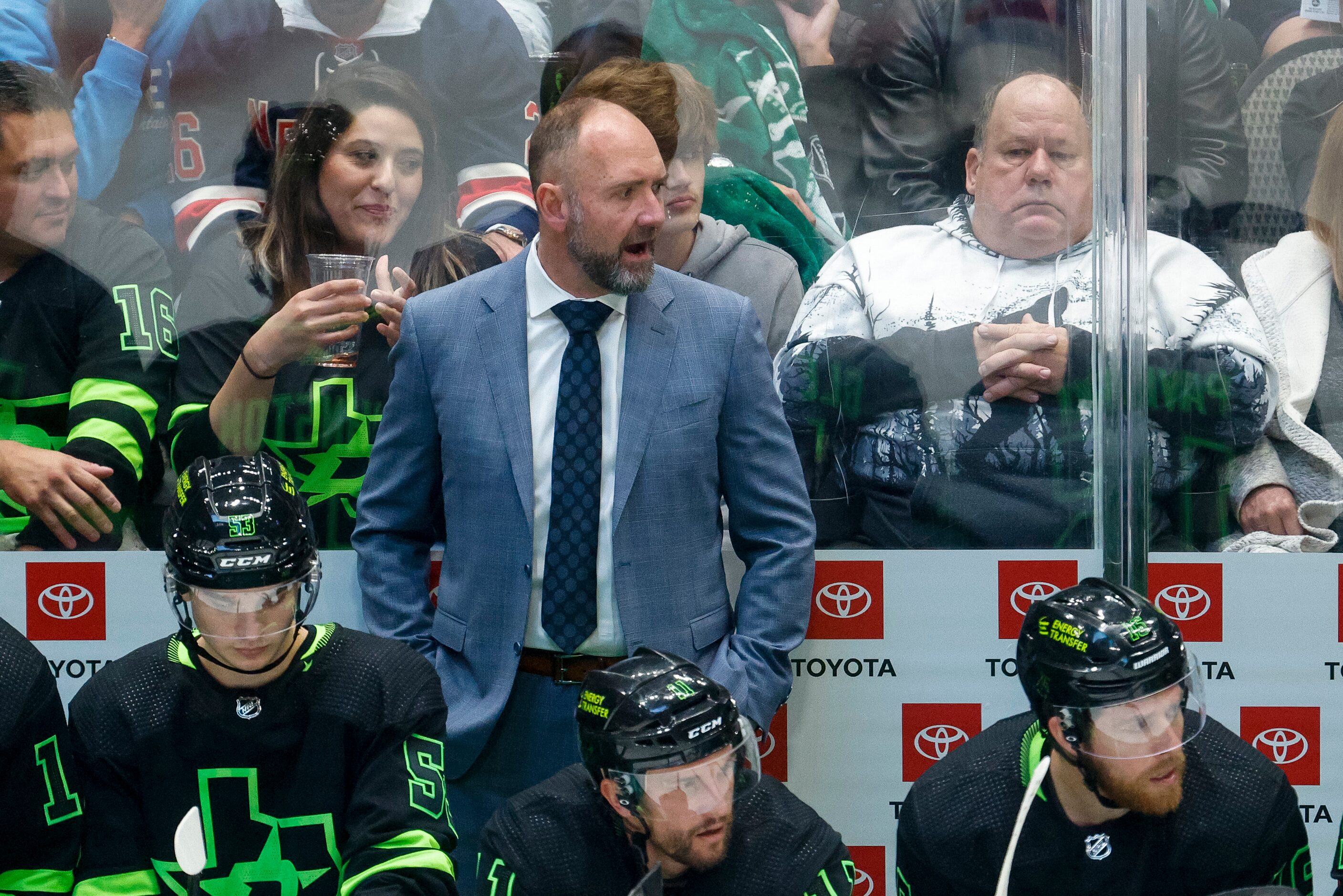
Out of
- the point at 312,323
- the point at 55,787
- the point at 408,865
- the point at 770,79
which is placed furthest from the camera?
the point at 770,79

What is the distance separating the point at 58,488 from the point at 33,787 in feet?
3.05

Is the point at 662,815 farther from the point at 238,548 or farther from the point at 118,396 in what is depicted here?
the point at 118,396

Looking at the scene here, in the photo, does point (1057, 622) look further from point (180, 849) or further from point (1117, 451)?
point (180, 849)

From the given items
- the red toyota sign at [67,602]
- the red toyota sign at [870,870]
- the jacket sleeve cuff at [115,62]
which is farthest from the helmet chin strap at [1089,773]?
the jacket sleeve cuff at [115,62]

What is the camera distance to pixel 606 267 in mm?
2832

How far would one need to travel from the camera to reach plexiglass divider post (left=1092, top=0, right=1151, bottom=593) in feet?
10.2

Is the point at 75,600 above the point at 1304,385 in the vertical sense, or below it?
below

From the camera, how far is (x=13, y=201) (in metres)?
3.19

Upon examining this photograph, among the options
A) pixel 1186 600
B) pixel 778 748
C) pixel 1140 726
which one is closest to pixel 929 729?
pixel 778 748

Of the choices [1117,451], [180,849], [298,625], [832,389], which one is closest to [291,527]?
[298,625]

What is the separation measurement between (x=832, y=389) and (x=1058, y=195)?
0.59 m

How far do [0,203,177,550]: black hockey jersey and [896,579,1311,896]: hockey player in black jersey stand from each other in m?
1.71

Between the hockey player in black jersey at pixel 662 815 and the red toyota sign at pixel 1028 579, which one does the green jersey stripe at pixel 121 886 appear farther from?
the red toyota sign at pixel 1028 579

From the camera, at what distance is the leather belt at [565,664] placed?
287cm
